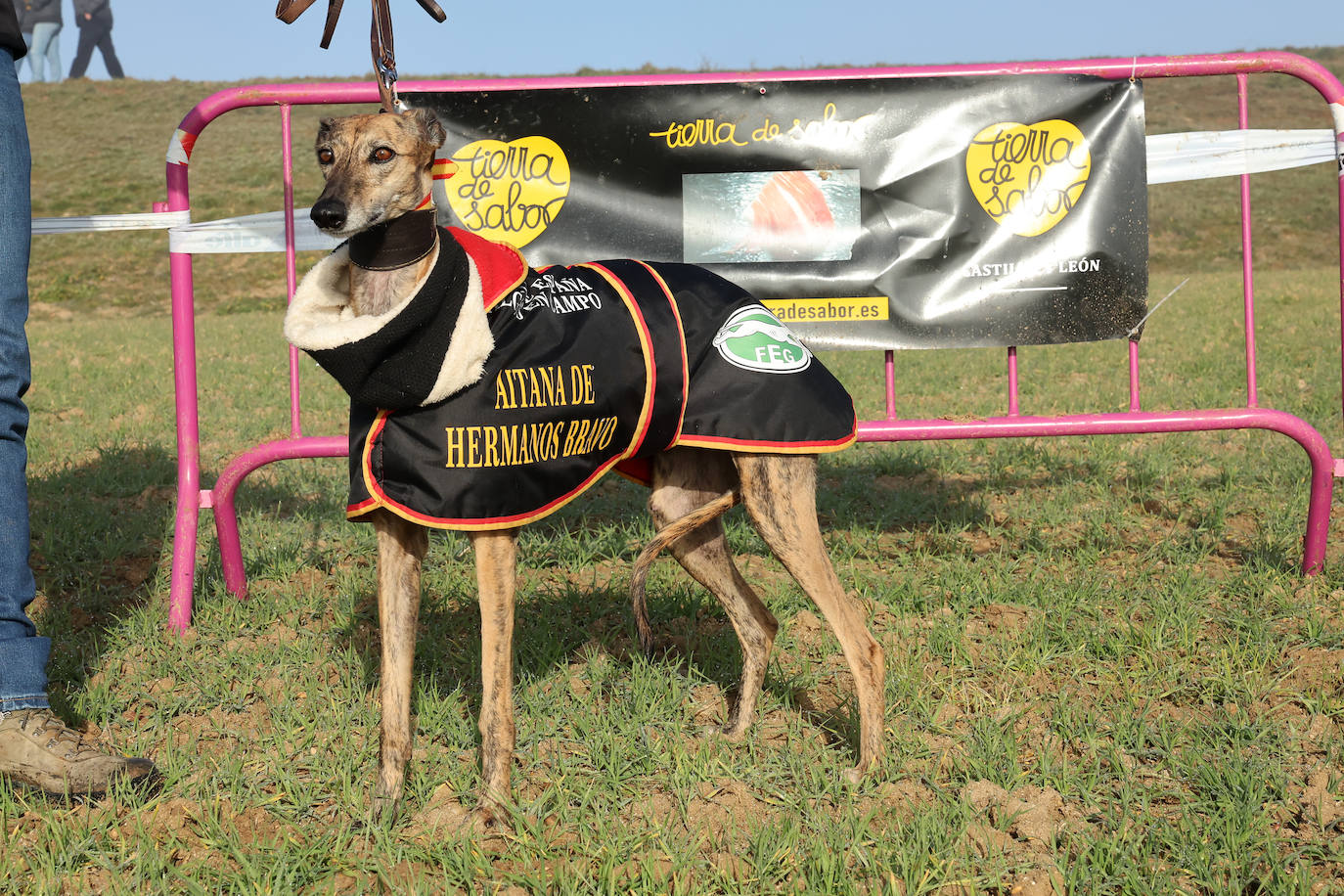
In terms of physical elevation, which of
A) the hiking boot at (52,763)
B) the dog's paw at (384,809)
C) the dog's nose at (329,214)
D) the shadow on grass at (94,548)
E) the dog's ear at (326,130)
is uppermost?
the dog's ear at (326,130)

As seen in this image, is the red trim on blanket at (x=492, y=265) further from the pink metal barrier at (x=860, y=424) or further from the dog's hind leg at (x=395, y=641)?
the pink metal barrier at (x=860, y=424)

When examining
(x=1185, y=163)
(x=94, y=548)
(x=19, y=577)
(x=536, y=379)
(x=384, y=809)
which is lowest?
(x=384, y=809)

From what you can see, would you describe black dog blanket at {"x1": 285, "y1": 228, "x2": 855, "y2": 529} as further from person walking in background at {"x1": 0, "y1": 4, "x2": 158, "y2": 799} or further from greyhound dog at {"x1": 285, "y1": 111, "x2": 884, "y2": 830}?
person walking in background at {"x1": 0, "y1": 4, "x2": 158, "y2": 799}

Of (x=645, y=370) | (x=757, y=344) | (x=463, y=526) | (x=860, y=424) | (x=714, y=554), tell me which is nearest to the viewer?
(x=463, y=526)

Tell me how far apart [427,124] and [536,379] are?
2.49ft

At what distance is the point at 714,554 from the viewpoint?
11.3ft

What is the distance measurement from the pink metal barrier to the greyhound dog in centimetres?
111

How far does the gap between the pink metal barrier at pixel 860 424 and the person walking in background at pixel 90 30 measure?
44.0 m

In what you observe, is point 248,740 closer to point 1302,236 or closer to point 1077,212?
point 1077,212

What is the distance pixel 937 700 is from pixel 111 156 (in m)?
32.7

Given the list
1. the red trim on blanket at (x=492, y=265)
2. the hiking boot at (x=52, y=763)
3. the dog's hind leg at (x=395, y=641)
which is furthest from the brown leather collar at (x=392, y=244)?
the hiking boot at (x=52, y=763)

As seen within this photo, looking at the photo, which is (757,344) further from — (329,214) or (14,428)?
(14,428)

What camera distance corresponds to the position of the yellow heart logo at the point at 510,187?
425 cm

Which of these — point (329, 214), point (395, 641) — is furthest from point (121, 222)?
point (395, 641)
